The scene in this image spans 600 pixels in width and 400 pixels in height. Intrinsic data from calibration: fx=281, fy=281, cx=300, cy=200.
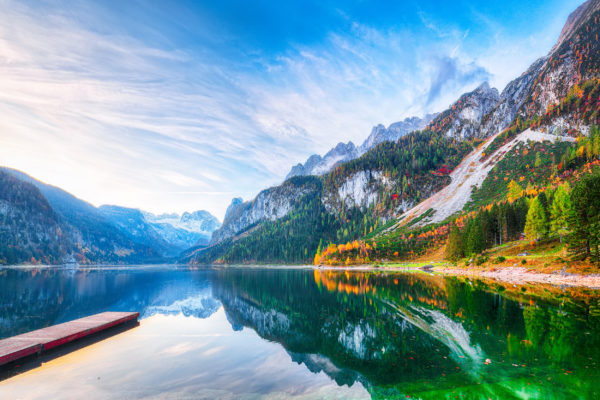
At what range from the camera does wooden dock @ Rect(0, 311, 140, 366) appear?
1634 cm

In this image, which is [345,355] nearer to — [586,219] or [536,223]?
[586,219]

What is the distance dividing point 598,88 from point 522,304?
646ft

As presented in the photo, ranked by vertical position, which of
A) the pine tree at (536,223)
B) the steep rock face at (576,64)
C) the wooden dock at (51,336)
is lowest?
the wooden dock at (51,336)

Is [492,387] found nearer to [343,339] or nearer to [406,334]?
[406,334]

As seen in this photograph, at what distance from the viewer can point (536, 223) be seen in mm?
70625

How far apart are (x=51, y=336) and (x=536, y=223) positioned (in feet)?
303

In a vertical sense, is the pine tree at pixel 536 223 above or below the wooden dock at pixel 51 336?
above

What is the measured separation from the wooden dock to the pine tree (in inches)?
3456

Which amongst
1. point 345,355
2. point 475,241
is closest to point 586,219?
point 475,241

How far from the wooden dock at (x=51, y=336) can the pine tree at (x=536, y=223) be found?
87.8 metres

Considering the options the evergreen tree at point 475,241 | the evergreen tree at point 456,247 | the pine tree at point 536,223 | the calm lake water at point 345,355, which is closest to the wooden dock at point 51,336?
the calm lake water at point 345,355

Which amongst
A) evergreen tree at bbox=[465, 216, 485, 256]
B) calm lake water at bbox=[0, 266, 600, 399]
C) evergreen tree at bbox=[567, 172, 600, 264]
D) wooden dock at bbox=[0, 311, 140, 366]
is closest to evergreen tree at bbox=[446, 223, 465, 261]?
evergreen tree at bbox=[465, 216, 485, 256]

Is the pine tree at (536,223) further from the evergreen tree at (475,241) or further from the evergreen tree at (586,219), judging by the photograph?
the evergreen tree at (586,219)

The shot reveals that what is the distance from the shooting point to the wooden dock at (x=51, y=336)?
53.6ft
